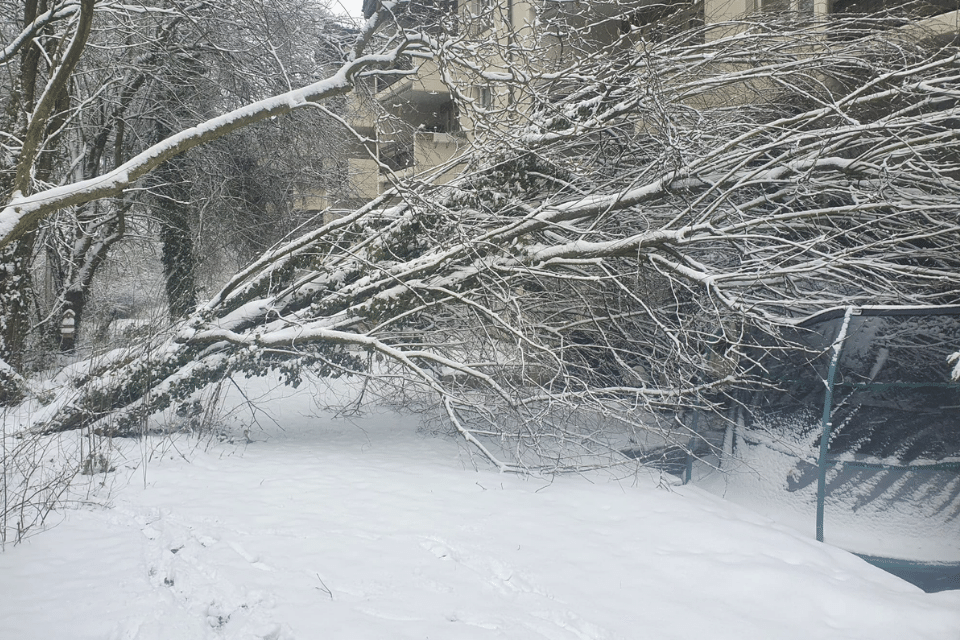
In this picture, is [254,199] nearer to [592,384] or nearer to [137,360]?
[137,360]

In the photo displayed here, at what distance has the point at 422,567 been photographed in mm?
4230

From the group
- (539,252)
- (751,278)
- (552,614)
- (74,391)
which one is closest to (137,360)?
(74,391)

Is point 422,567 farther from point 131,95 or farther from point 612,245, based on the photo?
point 131,95

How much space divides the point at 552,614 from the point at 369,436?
16.3ft

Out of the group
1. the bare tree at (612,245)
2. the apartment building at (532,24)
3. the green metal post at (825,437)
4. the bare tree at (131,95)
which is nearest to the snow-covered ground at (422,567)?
the green metal post at (825,437)

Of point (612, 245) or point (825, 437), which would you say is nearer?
point (825, 437)

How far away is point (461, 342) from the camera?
743cm

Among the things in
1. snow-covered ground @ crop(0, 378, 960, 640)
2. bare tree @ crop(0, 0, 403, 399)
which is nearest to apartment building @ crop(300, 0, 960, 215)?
bare tree @ crop(0, 0, 403, 399)

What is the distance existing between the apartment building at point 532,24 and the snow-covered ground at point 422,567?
8.65 ft

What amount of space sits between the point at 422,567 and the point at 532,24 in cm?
497

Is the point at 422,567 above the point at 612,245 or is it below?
below

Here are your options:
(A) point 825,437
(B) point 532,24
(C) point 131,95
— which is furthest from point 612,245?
(C) point 131,95

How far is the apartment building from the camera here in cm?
632

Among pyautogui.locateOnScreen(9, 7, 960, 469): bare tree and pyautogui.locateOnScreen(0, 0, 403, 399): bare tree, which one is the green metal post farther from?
pyautogui.locateOnScreen(0, 0, 403, 399): bare tree
